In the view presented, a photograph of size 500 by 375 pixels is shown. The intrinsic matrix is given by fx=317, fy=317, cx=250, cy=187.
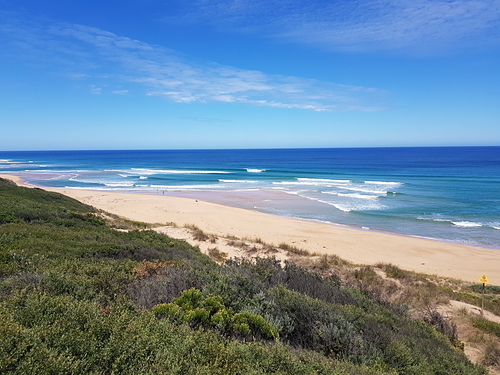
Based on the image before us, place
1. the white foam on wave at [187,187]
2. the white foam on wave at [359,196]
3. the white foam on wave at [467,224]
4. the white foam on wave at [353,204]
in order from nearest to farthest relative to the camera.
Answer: the white foam on wave at [467,224], the white foam on wave at [353,204], the white foam on wave at [359,196], the white foam on wave at [187,187]

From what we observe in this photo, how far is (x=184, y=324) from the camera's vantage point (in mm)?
3965

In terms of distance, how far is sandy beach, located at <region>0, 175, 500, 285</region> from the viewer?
49.3ft

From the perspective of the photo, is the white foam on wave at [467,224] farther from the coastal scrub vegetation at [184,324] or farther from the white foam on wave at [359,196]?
the coastal scrub vegetation at [184,324]

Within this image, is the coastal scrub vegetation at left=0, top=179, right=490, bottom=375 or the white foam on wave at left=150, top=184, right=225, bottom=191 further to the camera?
the white foam on wave at left=150, top=184, right=225, bottom=191

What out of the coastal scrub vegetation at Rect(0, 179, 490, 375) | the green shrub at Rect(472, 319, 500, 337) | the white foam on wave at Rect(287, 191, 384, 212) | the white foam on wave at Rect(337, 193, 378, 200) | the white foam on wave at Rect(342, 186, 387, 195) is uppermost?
the coastal scrub vegetation at Rect(0, 179, 490, 375)

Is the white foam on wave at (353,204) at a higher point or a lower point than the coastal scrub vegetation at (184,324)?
lower

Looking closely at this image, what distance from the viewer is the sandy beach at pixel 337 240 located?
1502 centimetres

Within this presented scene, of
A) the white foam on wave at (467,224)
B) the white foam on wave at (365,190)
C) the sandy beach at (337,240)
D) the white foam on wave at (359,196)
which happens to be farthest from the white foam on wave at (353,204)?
the sandy beach at (337,240)

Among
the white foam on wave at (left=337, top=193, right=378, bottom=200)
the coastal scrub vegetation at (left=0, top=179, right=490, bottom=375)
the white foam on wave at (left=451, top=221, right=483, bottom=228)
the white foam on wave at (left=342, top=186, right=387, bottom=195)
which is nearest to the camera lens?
the coastal scrub vegetation at (left=0, top=179, right=490, bottom=375)

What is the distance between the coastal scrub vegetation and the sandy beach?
8.95 meters

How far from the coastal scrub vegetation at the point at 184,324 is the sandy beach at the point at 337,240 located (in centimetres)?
895

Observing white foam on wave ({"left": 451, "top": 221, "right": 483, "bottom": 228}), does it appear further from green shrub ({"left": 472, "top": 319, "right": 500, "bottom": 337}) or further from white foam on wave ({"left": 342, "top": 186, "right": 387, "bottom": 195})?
green shrub ({"left": 472, "top": 319, "right": 500, "bottom": 337})

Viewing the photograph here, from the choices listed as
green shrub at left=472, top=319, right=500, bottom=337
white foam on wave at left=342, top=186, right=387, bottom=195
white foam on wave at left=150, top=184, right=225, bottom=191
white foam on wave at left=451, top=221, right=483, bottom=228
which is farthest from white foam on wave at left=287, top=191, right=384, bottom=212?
green shrub at left=472, top=319, right=500, bottom=337

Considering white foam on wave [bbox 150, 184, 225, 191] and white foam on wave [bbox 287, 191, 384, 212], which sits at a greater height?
white foam on wave [bbox 150, 184, 225, 191]
